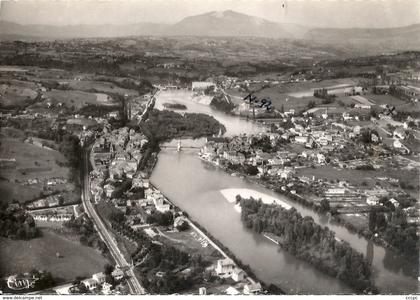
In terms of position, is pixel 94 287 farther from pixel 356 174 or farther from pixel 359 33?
pixel 359 33

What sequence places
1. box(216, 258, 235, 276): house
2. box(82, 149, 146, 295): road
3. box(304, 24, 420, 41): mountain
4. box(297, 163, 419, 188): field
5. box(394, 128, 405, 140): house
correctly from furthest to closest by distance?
1. box(394, 128, 405, 140): house
2. box(304, 24, 420, 41): mountain
3. box(297, 163, 419, 188): field
4. box(216, 258, 235, 276): house
5. box(82, 149, 146, 295): road

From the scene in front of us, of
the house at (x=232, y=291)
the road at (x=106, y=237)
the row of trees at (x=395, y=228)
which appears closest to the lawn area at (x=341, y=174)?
the row of trees at (x=395, y=228)

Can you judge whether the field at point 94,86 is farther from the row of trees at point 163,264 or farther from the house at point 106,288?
the house at point 106,288

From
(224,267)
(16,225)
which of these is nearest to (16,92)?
(16,225)

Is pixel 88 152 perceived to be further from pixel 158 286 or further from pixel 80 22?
pixel 158 286

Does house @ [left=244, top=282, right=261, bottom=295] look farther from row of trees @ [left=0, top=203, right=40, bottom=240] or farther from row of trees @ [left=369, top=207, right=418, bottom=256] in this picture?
row of trees @ [left=0, top=203, right=40, bottom=240]

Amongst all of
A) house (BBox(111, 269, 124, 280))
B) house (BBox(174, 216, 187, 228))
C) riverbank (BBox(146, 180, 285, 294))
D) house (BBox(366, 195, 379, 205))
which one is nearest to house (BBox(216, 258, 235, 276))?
riverbank (BBox(146, 180, 285, 294))

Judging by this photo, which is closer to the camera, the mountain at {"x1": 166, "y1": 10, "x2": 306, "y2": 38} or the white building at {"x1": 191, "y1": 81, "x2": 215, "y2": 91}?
the mountain at {"x1": 166, "y1": 10, "x2": 306, "y2": 38}
